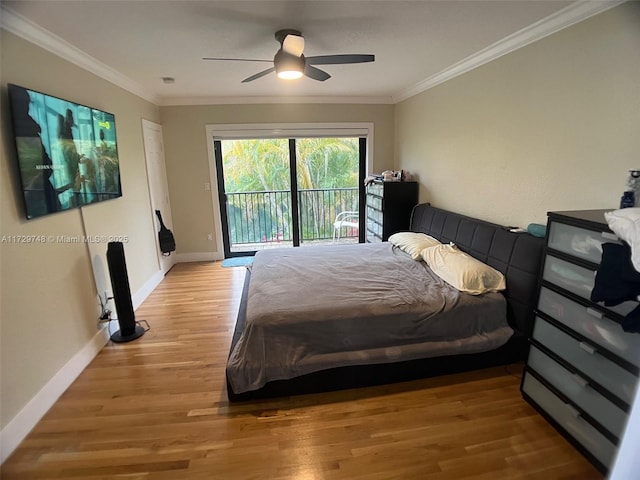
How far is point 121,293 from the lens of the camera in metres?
2.74

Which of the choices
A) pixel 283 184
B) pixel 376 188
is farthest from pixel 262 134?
pixel 376 188

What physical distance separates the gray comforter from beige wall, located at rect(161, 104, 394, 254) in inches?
113

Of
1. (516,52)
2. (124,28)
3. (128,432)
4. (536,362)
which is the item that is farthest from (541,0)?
(128,432)

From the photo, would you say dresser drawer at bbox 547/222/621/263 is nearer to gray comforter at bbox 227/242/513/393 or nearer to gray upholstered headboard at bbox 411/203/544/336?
gray upholstered headboard at bbox 411/203/544/336

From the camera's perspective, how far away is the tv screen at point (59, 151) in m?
1.92

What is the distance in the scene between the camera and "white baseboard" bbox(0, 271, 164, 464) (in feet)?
5.65

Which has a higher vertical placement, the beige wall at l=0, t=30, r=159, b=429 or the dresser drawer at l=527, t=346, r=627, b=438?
the beige wall at l=0, t=30, r=159, b=429

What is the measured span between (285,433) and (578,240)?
1895 millimetres

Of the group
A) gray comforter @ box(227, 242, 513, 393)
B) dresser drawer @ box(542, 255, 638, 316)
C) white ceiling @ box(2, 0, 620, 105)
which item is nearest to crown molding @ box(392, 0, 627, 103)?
white ceiling @ box(2, 0, 620, 105)

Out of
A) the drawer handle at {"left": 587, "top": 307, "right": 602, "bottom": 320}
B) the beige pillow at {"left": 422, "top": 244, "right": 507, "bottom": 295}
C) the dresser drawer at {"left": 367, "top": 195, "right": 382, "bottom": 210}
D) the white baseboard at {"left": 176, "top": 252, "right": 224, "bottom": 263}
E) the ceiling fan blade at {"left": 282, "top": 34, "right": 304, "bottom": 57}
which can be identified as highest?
the ceiling fan blade at {"left": 282, "top": 34, "right": 304, "bottom": 57}

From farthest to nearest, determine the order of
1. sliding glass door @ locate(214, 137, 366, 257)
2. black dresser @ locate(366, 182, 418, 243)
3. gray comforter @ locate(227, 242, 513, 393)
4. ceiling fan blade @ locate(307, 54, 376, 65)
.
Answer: sliding glass door @ locate(214, 137, 366, 257)
black dresser @ locate(366, 182, 418, 243)
ceiling fan blade @ locate(307, 54, 376, 65)
gray comforter @ locate(227, 242, 513, 393)

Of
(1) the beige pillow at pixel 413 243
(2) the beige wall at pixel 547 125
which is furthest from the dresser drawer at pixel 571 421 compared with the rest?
(1) the beige pillow at pixel 413 243

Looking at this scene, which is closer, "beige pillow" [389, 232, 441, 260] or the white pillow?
the white pillow

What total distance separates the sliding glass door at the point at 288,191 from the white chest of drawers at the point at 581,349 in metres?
3.69
